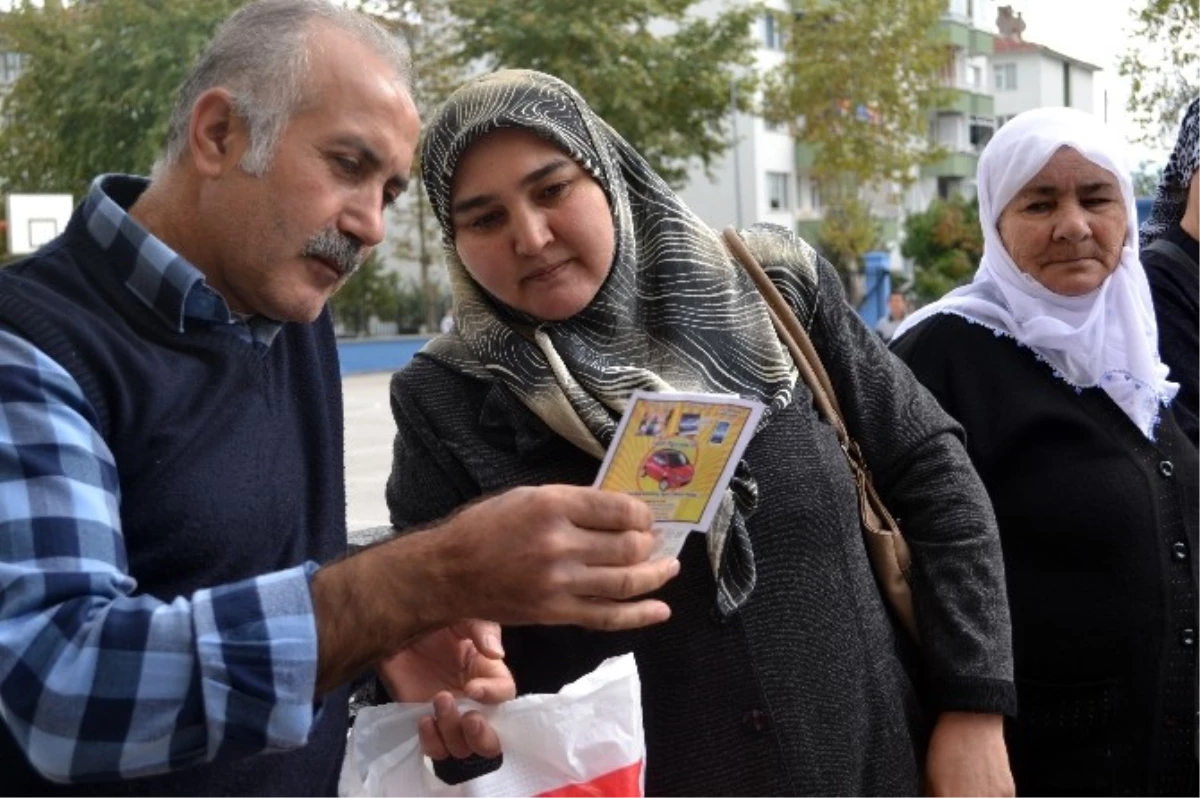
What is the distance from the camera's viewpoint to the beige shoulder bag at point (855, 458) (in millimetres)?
2619

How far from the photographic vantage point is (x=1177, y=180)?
3846mm

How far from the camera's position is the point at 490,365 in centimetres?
250

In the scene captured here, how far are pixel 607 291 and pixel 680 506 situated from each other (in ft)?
2.71

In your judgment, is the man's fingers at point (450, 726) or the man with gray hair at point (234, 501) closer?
the man with gray hair at point (234, 501)

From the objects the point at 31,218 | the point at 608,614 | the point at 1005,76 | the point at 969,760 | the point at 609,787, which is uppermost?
the point at 1005,76

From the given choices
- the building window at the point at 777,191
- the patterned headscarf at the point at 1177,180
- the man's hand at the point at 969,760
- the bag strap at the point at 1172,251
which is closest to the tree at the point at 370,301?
the building window at the point at 777,191

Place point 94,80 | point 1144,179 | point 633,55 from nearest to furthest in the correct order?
point 1144,179 < point 94,80 < point 633,55

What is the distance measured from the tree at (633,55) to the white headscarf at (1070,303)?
79.3ft

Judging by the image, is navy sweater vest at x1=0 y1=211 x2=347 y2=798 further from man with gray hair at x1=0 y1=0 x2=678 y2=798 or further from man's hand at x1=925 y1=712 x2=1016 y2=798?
man's hand at x1=925 y1=712 x2=1016 y2=798

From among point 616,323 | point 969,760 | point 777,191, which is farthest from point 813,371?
point 777,191

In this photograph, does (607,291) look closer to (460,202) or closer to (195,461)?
(460,202)

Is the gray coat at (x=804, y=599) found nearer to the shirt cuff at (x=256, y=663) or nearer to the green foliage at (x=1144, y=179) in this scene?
the shirt cuff at (x=256, y=663)

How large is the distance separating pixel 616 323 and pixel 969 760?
98cm

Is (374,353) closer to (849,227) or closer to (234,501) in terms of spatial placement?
(849,227)
